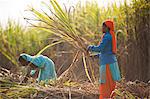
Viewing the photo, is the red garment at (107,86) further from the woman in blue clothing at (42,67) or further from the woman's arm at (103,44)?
the woman in blue clothing at (42,67)

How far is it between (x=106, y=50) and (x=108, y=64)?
137mm

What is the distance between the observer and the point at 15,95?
3627 mm

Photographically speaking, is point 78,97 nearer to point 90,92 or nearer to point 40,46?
point 90,92

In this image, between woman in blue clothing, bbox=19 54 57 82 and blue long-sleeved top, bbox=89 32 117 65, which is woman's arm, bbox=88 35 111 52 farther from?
woman in blue clothing, bbox=19 54 57 82

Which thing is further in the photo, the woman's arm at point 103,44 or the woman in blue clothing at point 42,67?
the woman in blue clothing at point 42,67

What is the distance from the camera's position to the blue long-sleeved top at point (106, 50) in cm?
400

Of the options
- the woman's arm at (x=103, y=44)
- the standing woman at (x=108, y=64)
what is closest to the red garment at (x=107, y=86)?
the standing woman at (x=108, y=64)

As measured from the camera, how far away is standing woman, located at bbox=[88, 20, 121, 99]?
4.04 m

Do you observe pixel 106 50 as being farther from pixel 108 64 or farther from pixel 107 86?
pixel 107 86

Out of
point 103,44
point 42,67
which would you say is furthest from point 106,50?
point 42,67

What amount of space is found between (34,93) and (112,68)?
766mm

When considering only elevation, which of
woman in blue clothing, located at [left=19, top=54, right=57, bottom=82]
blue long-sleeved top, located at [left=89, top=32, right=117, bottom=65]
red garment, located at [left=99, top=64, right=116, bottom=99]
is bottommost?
red garment, located at [left=99, top=64, right=116, bottom=99]

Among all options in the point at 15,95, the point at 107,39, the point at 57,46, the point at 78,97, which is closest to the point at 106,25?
the point at 107,39

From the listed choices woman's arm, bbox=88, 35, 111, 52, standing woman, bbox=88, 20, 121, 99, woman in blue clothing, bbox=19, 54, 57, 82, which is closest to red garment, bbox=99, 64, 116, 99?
standing woman, bbox=88, 20, 121, 99
